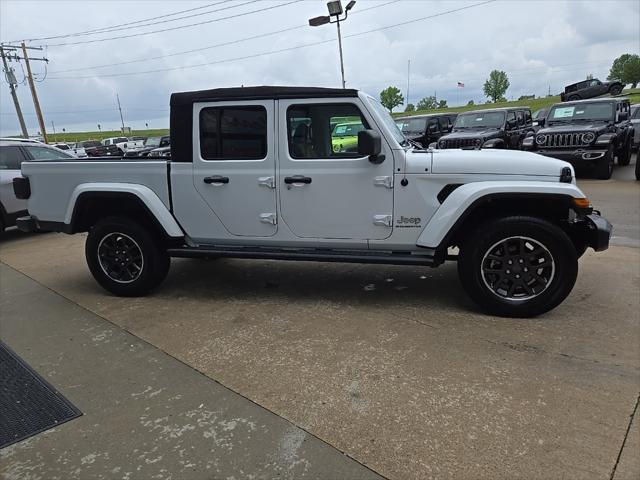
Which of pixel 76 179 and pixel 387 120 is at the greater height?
pixel 387 120

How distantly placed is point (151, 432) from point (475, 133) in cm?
1294

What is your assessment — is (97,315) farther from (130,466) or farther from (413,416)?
(413,416)

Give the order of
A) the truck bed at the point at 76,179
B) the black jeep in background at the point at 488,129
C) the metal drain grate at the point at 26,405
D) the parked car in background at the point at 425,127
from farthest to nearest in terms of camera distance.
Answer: the parked car in background at the point at 425,127 < the black jeep in background at the point at 488,129 < the truck bed at the point at 76,179 < the metal drain grate at the point at 26,405

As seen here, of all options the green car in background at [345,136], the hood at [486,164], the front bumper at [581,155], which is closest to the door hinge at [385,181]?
the hood at [486,164]

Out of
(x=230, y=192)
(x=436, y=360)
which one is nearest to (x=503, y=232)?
(x=436, y=360)

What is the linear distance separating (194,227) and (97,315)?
3.91 feet

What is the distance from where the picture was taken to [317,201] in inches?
164

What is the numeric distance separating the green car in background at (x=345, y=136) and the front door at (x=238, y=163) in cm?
55

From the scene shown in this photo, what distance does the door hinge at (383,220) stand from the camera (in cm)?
404

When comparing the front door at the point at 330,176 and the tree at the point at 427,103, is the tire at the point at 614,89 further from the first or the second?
the tree at the point at 427,103

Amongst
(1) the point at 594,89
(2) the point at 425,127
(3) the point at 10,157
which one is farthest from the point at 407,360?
(1) the point at 594,89

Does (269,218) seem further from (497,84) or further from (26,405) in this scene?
(497,84)

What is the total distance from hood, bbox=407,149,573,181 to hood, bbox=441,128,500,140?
32.2 feet

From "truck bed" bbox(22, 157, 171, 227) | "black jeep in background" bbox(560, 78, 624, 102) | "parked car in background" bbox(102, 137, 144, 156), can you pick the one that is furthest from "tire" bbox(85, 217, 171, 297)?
"black jeep in background" bbox(560, 78, 624, 102)
